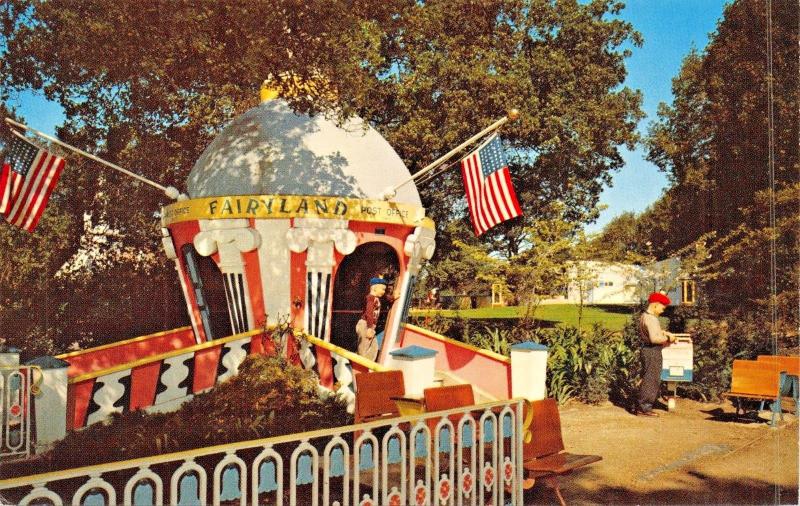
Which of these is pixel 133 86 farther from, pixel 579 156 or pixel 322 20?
pixel 579 156

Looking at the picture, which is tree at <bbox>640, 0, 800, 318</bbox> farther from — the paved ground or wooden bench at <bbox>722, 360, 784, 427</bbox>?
the paved ground

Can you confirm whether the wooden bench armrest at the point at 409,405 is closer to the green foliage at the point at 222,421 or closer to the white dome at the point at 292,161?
the green foliage at the point at 222,421

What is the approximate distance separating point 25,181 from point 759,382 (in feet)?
34.3

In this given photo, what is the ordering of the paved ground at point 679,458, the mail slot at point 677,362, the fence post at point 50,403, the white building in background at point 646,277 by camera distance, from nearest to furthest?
1. the paved ground at point 679,458
2. the fence post at point 50,403
3. the mail slot at point 677,362
4. the white building in background at point 646,277

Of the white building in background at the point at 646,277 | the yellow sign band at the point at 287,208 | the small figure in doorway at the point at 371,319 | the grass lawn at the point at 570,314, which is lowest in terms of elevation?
the grass lawn at the point at 570,314

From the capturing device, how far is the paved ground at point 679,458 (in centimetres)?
632

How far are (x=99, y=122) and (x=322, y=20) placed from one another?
7771 mm

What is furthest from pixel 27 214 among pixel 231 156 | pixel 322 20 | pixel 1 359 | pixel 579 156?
pixel 579 156

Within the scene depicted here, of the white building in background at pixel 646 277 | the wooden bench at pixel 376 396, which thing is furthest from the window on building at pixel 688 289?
the wooden bench at pixel 376 396

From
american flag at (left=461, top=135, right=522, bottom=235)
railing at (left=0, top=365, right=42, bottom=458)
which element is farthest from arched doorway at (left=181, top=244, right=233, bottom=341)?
american flag at (left=461, top=135, right=522, bottom=235)

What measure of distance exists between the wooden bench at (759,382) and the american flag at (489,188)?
12.3ft

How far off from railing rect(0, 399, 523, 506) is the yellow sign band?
4329 millimetres

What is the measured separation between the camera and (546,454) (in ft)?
18.8

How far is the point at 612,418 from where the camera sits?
32.6 ft
